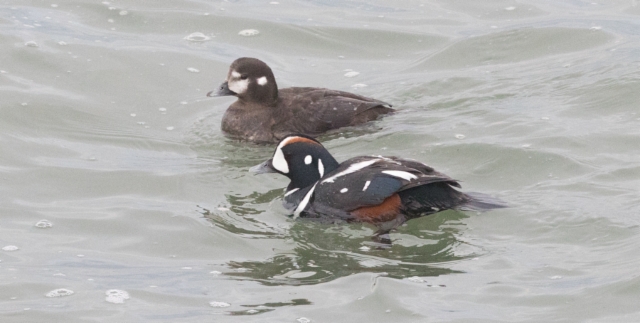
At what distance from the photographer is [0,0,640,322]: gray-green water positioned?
309 inches

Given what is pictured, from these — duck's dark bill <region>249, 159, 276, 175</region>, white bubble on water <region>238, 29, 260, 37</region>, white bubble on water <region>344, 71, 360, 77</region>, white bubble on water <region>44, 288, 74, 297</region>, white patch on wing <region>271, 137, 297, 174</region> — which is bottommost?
white bubble on water <region>44, 288, 74, 297</region>

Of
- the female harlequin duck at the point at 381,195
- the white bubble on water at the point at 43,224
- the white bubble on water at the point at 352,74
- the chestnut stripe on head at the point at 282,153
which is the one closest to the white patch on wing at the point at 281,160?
the chestnut stripe on head at the point at 282,153

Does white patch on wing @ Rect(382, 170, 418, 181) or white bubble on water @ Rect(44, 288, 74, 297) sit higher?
white patch on wing @ Rect(382, 170, 418, 181)

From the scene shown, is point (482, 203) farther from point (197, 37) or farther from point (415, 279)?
point (197, 37)

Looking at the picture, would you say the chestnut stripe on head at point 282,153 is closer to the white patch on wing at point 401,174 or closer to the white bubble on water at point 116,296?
the white patch on wing at point 401,174

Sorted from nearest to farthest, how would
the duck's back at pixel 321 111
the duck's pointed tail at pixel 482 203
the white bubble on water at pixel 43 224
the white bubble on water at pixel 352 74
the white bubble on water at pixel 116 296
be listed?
the white bubble on water at pixel 116 296 < the duck's pointed tail at pixel 482 203 < the white bubble on water at pixel 43 224 < the duck's back at pixel 321 111 < the white bubble on water at pixel 352 74

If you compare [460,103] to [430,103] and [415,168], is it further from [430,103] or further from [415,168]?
[415,168]

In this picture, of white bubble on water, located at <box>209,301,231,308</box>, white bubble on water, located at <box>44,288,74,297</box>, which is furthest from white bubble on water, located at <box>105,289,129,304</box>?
white bubble on water, located at <box>209,301,231,308</box>

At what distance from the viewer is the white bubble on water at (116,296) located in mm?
7828

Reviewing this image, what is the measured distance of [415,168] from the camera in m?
9.14

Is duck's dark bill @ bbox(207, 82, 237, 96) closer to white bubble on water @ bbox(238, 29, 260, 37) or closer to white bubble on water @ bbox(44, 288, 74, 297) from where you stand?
white bubble on water @ bbox(238, 29, 260, 37)

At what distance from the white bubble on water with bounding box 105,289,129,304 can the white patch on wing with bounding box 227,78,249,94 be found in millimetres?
4539

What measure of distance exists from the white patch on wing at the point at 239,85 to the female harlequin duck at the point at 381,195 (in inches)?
115

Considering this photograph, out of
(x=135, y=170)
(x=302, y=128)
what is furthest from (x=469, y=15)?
(x=135, y=170)
